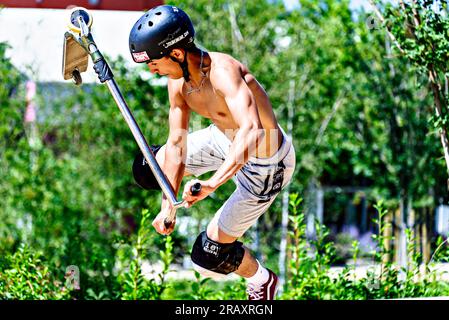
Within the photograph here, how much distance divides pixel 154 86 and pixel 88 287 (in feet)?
11.8

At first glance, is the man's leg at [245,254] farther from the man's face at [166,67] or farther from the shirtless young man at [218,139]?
the man's face at [166,67]

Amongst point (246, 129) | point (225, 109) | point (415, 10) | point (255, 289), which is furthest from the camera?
point (415, 10)

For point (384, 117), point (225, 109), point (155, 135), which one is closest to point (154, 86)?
point (155, 135)

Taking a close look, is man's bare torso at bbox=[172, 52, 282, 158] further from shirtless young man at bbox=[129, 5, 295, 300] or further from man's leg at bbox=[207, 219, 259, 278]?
man's leg at bbox=[207, 219, 259, 278]

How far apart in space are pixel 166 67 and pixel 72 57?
1.66 feet

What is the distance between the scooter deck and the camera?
13.9ft

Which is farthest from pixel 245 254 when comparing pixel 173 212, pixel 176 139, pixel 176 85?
pixel 176 85

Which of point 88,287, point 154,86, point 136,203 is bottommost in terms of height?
point 88,287

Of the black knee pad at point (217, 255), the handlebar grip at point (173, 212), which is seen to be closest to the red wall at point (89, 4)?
the black knee pad at point (217, 255)

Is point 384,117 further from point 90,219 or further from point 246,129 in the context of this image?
point 246,129

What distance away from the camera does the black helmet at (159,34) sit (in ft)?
13.5

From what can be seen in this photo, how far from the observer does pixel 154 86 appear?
30.4ft

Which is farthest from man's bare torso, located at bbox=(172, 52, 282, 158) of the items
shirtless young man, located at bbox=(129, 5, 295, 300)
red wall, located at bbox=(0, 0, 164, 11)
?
red wall, located at bbox=(0, 0, 164, 11)

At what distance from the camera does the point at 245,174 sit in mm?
4543
